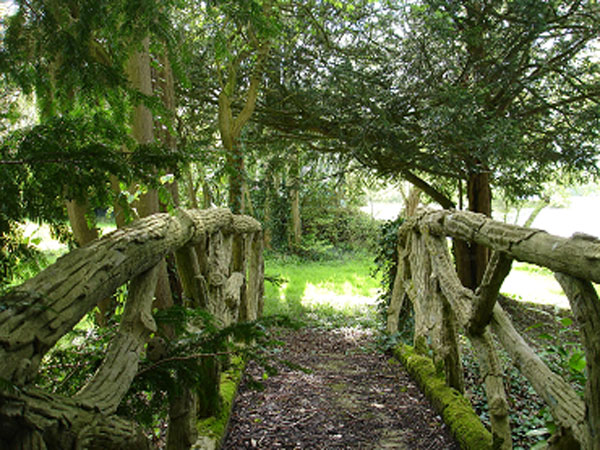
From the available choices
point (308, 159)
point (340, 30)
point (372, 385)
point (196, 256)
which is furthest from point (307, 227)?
point (196, 256)

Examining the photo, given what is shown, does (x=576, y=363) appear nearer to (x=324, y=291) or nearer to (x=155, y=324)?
→ (x=155, y=324)

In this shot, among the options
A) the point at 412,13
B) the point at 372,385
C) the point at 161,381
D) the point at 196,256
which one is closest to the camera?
the point at 161,381

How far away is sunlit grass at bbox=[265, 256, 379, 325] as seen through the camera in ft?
27.8

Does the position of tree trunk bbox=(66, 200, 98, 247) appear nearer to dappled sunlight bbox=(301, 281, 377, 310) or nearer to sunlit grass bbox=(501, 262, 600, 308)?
dappled sunlight bbox=(301, 281, 377, 310)

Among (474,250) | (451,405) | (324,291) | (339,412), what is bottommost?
(324,291)

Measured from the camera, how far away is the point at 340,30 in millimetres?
6391

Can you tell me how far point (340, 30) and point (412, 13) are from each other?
47.4 inches

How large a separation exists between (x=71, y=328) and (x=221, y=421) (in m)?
2.01

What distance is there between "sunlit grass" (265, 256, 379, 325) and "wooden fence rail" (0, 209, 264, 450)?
229 inches

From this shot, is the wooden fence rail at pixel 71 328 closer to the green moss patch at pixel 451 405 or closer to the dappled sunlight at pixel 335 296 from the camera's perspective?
the green moss patch at pixel 451 405

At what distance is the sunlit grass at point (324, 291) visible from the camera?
8477 mm

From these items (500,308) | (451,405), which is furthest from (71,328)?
(451,405)

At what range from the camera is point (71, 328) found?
1172 millimetres

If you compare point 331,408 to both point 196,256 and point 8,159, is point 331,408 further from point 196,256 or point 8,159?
point 8,159
